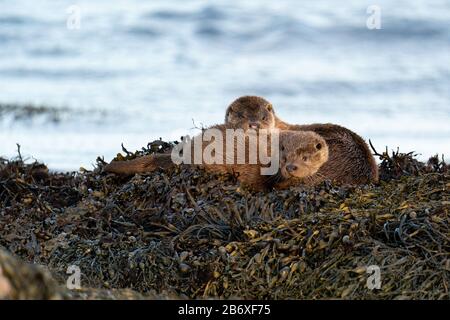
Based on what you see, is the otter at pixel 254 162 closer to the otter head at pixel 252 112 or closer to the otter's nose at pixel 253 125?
the otter's nose at pixel 253 125

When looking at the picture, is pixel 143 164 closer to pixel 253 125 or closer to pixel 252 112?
pixel 253 125

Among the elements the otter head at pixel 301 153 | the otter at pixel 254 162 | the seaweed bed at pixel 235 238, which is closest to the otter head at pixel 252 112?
the otter head at pixel 301 153

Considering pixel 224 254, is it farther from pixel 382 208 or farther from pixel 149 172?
pixel 149 172

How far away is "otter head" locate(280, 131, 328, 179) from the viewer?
705 centimetres

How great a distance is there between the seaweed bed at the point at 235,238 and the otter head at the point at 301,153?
461mm

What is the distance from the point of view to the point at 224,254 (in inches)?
213

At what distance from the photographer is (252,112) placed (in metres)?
8.16

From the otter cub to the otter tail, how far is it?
571mm

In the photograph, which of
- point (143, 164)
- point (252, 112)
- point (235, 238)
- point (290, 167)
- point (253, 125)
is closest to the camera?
point (235, 238)

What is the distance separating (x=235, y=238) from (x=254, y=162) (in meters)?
1.34

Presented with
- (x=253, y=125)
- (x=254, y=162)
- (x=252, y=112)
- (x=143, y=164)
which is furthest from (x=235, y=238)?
(x=252, y=112)

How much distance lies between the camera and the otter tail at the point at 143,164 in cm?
707
